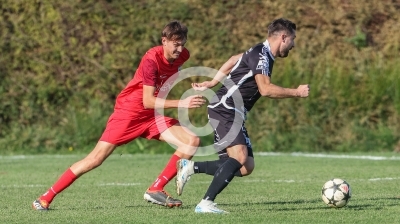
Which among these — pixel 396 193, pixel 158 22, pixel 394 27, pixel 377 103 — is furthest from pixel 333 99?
pixel 396 193

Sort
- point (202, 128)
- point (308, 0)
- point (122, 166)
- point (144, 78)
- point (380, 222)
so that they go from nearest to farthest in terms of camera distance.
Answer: point (380, 222)
point (144, 78)
point (122, 166)
point (202, 128)
point (308, 0)

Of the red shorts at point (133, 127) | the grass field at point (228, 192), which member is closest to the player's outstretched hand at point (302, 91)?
the grass field at point (228, 192)

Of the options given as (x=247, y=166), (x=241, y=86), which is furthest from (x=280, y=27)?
(x=247, y=166)

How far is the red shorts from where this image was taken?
8.17 m

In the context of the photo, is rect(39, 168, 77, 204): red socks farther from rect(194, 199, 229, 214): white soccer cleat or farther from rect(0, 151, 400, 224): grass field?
rect(194, 199, 229, 214): white soccer cleat

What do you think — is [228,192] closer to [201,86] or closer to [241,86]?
[201,86]

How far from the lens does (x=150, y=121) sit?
834cm

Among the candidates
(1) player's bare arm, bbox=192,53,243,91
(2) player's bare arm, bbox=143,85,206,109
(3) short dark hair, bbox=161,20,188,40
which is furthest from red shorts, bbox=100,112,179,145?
(3) short dark hair, bbox=161,20,188,40

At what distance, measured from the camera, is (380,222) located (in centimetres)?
684

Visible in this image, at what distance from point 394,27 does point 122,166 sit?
7354mm

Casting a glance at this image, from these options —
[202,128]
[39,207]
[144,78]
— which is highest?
[144,78]

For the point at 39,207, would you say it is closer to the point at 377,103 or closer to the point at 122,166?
the point at 122,166

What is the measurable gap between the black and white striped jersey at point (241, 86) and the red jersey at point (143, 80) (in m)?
0.56

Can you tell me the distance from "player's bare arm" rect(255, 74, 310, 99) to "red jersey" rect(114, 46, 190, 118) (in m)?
1.04
